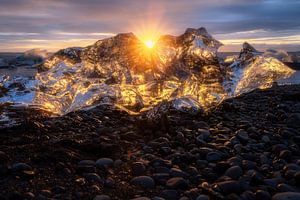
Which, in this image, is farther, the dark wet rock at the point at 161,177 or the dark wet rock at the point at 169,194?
the dark wet rock at the point at 161,177

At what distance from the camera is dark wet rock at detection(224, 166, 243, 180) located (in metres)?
3.65

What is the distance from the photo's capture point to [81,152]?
168 inches

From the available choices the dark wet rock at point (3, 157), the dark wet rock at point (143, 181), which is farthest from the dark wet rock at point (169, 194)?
the dark wet rock at point (3, 157)

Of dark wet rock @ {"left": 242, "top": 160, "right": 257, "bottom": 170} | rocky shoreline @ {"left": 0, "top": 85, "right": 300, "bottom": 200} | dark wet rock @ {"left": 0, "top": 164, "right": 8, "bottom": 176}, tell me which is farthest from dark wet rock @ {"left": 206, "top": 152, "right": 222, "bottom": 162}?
dark wet rock @ {"left": 0, "top": 164, "right": 8, "bottom": 176}

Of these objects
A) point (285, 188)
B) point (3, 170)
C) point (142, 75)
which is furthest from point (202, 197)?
point (142, 75)

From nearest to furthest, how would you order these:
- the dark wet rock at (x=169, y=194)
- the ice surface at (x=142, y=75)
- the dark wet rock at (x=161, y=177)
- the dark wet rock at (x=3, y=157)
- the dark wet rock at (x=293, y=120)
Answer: the dark wet rock at (x=169, y=194) → the dark wet rock at (x=161, y=177) → the dark wet rock at (x=3, y=157) → the dark wet rock at (x=293, y=120) → the ice surface at (x=142, y=75)

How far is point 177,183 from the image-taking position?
349cm

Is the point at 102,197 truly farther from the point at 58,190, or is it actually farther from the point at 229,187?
the point at 229,187

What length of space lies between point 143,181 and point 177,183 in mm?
282

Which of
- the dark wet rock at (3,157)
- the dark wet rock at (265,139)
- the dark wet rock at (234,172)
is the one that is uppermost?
the dark wet rock at (3,157)

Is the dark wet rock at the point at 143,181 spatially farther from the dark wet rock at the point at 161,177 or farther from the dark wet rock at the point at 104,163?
the dark wet rock at the point at 104,163

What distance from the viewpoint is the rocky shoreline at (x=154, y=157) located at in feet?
11.0

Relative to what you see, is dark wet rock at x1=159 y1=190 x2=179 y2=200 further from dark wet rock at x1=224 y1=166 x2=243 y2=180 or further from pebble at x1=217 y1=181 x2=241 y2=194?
dark wet rock at x1=224 y1=166 x2=243 y2=180

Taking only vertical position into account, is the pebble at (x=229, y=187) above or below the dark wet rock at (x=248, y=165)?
below
